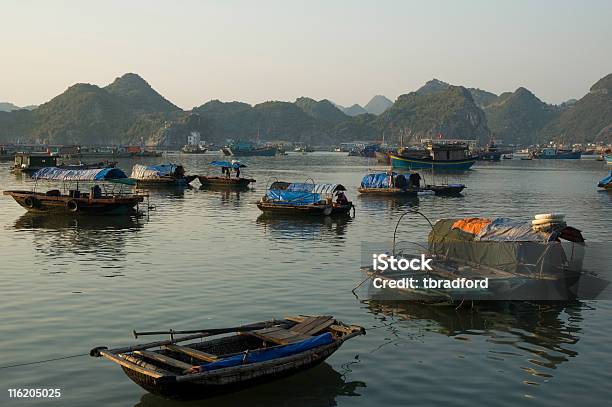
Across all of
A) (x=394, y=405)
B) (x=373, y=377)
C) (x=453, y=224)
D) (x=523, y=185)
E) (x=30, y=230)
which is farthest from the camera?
(x=523, y=185)

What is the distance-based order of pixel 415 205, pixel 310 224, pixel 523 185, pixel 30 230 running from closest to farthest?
pixel 30 230
pixel 310 224
pixel 415 205
pixel 523 185

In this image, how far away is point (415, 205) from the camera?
74875 millimetres

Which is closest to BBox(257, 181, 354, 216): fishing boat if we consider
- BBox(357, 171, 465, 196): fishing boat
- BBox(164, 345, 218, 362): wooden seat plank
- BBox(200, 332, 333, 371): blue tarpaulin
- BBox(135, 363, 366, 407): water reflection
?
BBox(357, 171, 465, 196): fishing boat

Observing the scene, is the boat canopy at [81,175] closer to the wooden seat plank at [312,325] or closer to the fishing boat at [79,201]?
the fishing boat at [79,201]

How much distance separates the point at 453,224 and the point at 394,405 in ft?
55.4

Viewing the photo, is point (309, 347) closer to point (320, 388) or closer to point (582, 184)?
point (320, 388)

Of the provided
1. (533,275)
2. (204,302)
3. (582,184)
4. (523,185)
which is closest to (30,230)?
(204,302)

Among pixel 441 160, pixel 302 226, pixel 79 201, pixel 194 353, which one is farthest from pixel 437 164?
pixel 194 353

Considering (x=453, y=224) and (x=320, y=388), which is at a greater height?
(x=453, y=224)

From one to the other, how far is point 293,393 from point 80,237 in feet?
108

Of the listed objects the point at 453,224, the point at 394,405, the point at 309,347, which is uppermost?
the point at 453,224

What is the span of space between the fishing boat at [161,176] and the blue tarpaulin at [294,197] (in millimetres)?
37148

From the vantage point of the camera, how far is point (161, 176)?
97062mm

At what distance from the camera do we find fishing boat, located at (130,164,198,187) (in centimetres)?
9562
